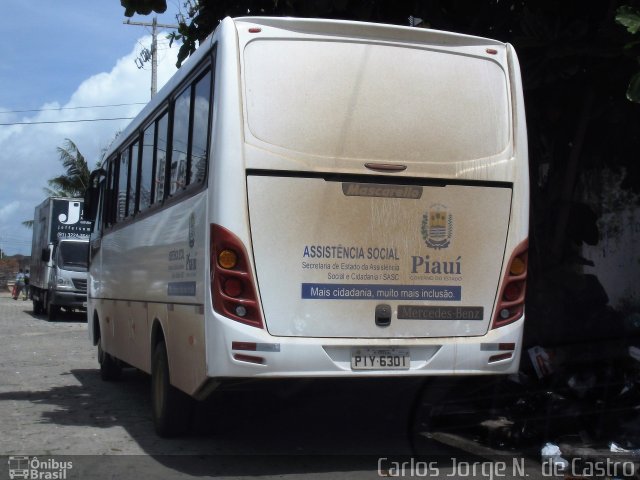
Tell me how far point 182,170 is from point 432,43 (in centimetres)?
226

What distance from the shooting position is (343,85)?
674 cm

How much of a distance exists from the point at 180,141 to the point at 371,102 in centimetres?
192

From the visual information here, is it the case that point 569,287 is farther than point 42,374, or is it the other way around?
point 42,374

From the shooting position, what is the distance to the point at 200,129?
23.4 feet

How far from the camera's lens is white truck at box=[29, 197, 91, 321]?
25703 millimetres

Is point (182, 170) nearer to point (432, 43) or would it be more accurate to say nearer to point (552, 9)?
point (432, 43)

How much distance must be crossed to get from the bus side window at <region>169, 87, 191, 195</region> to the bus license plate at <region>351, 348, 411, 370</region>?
2.06m

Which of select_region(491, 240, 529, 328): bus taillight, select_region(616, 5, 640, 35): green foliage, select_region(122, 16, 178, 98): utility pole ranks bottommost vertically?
select_region(491, 240, 529, 328): bus taillight

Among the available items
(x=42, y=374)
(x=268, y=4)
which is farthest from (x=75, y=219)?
(x=268, y=4)

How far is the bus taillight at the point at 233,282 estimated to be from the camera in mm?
6371

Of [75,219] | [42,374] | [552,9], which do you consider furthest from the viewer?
[75,219]

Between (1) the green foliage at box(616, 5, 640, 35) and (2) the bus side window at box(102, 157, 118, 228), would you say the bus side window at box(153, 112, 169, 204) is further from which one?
(1) the green foliage at box(616, 5, 640, 35)

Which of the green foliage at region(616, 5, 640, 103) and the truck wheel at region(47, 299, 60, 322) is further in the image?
the truck wheel at region(47, 299, 60, 322)

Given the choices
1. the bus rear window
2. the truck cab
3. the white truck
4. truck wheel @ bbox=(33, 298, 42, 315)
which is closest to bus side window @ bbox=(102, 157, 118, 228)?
the bus rear window
